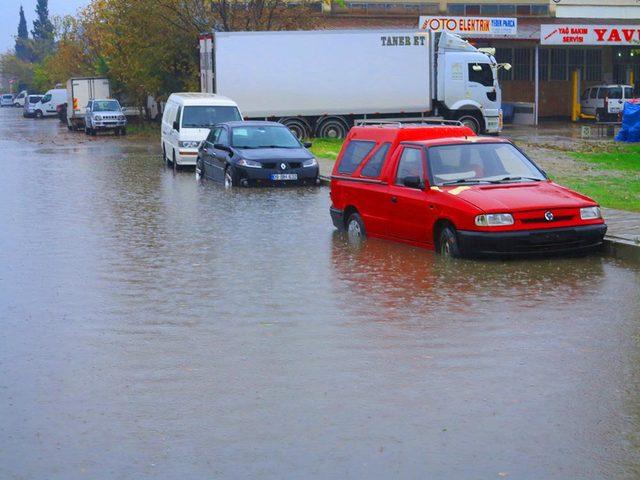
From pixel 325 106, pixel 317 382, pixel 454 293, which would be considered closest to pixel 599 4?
pixel 325 106

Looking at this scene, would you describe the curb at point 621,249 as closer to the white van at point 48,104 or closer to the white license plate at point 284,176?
the white license plate at point 284,176

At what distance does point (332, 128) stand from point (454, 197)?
94.2ft

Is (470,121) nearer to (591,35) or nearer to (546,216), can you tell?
(591,35)

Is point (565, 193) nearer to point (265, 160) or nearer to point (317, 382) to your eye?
point (317, 382)

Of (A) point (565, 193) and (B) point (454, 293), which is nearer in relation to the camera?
(B) point (454, 293)

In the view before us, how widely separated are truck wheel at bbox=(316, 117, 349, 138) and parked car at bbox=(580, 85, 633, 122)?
53.7 feet

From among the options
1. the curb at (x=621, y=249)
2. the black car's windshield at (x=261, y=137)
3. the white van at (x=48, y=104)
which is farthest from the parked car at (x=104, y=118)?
the curb at (x=621, y=249)

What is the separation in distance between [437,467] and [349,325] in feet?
12.7

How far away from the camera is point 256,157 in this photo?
23891 millimetres

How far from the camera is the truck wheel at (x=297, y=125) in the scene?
41.5 m

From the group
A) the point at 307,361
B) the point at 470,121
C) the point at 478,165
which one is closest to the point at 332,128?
the point at 470,121

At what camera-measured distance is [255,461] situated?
5922mm

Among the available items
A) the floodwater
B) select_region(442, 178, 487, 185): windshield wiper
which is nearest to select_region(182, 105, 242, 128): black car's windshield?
the floodwater

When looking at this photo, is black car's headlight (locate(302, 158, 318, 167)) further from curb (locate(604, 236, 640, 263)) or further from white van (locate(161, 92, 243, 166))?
curb (locate(604, 236, 640, 263))
